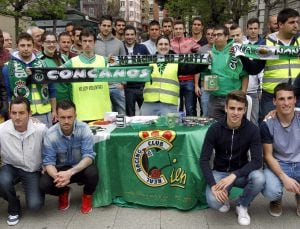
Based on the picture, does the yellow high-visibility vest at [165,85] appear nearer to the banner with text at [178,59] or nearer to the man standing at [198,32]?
the banner with text at [178,59]

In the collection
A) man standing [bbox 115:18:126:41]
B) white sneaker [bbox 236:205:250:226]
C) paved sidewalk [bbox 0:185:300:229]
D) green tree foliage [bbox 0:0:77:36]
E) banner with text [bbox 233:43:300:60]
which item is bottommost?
paved sidewalk [bbox 0:185:300:229]

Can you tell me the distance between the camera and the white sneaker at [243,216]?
3791mm

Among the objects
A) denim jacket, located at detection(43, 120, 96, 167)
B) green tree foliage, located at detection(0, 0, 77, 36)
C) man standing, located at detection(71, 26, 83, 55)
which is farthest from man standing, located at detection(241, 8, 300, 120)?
green tree foliage, located at detection(0, 0, 77, 36)

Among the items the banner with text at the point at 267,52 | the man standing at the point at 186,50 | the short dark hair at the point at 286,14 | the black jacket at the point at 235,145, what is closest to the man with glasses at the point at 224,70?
the banner with text at the point at 267,52

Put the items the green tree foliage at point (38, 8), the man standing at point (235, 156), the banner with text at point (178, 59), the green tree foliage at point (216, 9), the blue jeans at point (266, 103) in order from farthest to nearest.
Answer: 1. the green tree foliage at point (216, 9)
2. the green tree foliage at point (38, 8)
3. the banner with text at point (178, 59)
4. the blue jeans at point (266, 103)
5. the man standing at point (235, 156)

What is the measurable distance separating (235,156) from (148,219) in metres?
1.09

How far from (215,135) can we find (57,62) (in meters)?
2.67

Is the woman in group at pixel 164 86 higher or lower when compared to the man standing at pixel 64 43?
lower

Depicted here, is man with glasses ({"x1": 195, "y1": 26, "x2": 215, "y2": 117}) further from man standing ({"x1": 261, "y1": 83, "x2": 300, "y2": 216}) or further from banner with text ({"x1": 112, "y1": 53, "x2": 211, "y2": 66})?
man standing ({"x1": 261, "y1": 83, "x2": 300, "y2": 216})

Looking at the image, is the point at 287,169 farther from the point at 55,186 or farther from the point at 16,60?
the point at 16,60

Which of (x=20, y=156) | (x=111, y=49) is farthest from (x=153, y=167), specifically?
(x=111, y=49)

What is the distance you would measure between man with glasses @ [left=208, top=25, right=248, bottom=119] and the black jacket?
47.7 inches

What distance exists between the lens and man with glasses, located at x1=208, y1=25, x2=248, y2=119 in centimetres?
498

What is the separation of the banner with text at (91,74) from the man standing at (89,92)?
9 centimetres
